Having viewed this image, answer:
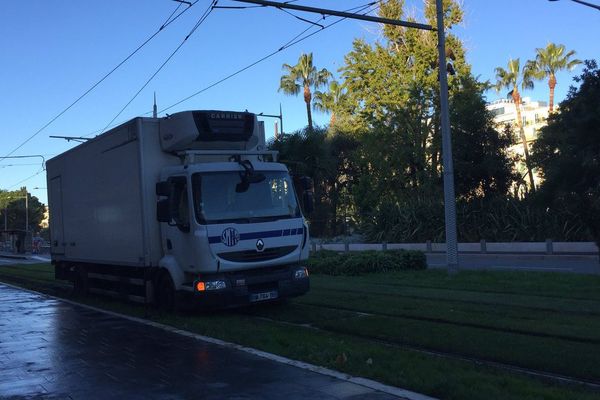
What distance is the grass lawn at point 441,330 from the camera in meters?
6.12

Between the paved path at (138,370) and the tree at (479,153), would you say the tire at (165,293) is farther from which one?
the tree at (479,153)

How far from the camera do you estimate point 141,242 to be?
447 inches

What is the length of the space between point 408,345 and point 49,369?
4631 millimetres

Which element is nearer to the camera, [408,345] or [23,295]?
[408,345]

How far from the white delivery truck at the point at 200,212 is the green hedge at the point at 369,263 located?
7511 mm

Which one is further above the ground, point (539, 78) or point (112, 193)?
point (539, 78)

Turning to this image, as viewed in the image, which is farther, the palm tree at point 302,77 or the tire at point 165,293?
the palm tree at point 302,77

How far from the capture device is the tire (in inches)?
435

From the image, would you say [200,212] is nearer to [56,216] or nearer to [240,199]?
[240,199]

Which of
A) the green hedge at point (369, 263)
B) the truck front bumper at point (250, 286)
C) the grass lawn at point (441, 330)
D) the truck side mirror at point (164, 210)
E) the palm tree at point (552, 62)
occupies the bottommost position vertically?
the grass lawn at point (441, 330)

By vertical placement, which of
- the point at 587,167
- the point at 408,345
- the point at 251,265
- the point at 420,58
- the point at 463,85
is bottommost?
the point at 408,345

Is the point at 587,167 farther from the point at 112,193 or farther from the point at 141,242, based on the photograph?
the point at 112,193

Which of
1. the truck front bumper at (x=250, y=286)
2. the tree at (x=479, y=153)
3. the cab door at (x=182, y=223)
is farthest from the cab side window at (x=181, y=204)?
the tree at (x=479, y=153)

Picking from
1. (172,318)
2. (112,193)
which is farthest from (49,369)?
(112,193)
